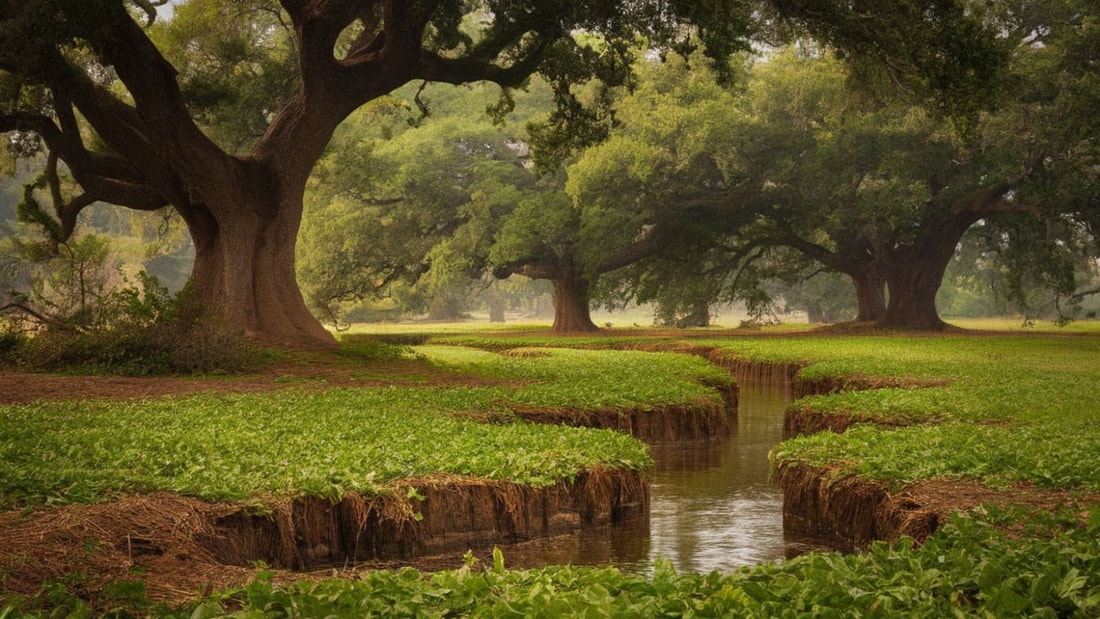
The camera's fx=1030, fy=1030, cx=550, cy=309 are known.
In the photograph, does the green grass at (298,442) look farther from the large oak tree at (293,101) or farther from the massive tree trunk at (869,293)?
the massive tree trunk at (869,293)

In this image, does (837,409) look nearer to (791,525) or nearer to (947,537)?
(791,525)

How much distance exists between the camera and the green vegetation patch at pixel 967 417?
1034cm

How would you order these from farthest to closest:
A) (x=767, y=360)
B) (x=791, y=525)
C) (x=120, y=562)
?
(x=767, y=360)
(x=791, y=525)
(x=120, y=562)

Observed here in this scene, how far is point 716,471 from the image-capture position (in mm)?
14508

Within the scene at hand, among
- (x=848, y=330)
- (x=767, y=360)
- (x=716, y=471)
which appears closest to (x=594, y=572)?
(x=716, y=471)

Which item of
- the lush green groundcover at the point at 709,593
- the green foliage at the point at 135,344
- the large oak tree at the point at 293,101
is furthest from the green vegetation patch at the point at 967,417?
the green foliage at the point at 135,344

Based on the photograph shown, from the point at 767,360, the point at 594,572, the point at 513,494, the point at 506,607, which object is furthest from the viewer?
the point at 767,360

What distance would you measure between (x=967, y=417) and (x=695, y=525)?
5.98 metres

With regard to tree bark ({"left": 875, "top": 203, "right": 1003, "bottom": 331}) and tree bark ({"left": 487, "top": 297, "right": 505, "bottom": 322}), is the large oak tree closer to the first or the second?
tree bark ({"left": 875, "top": 203, "right": 1003, "bottom": 331})

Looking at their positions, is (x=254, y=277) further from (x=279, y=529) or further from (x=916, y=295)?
(x=916, y=295)

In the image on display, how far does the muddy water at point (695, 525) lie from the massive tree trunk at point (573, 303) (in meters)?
35.3

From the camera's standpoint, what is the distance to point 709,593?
5957 millimetres

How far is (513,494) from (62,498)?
4.14m

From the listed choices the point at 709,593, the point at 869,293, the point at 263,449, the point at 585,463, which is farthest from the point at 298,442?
the point at 869,293
